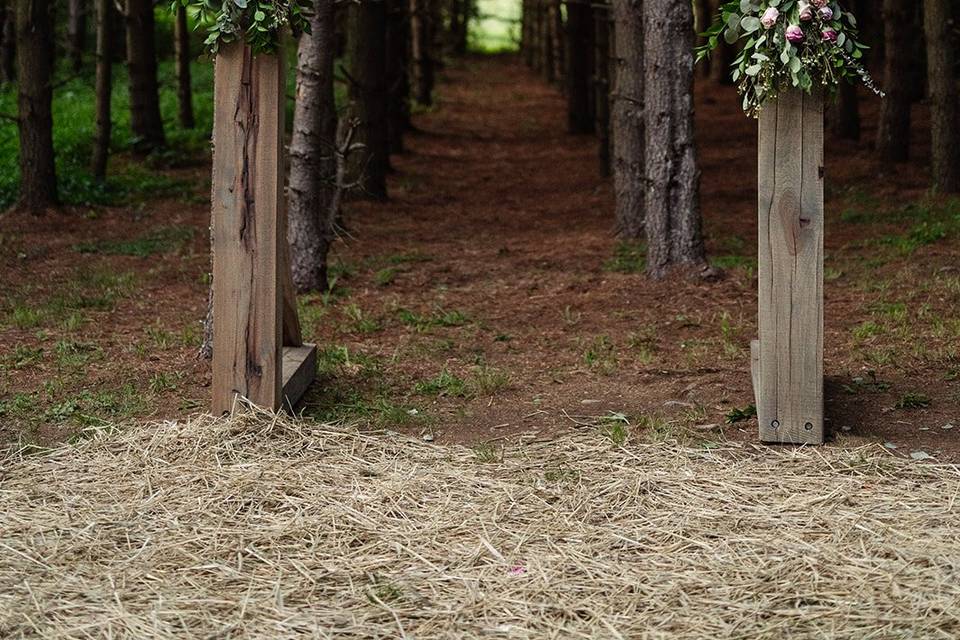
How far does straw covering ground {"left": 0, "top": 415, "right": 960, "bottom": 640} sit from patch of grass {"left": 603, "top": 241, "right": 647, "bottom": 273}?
15.5ft

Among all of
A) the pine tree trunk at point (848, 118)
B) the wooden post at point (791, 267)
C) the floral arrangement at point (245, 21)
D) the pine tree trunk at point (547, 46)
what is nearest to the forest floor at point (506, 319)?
the wooden post at point (791, 267)

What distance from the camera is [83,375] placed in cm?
736

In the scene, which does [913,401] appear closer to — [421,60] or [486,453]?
[486,453]

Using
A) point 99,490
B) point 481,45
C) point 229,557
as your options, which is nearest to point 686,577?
point 229,557

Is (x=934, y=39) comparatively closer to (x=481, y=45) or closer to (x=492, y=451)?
(x=492, y=451)

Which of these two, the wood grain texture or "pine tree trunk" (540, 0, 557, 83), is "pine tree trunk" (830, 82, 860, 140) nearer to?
"pine tree trunk" (540, 0, 557, 83)

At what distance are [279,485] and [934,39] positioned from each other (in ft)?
32.8

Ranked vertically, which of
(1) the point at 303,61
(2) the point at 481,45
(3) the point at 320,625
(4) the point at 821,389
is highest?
(2) the point at 481,45

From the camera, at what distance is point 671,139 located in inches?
388

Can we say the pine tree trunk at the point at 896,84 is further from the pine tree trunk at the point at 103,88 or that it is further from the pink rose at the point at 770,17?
the pink rose at the point at 770,17

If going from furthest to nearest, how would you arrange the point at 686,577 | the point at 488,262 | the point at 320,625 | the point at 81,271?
the point at 488,262 → the point at 81,271 → the point at 686,577 → the point at 320,625

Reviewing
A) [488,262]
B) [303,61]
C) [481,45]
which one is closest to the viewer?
[303,61]

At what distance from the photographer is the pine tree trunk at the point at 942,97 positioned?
12.8 meters

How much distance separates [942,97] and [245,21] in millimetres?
9191
